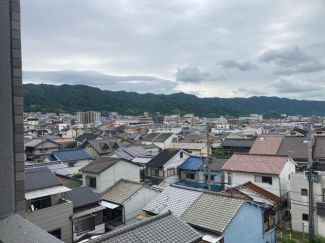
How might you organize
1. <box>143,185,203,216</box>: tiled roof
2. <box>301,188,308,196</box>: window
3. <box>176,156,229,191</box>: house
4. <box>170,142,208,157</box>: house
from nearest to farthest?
<box>143,185,203,216</box>: tiled roof → <box>301,188,308,196</box>: window → <box>176,156,229,191</box>: house → <box>170,142,208,157</box>: house

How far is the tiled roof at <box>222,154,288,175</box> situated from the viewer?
2112cm

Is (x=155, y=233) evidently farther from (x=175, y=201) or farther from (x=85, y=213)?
(x=85, y=213)

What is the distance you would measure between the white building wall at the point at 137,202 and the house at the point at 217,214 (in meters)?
4.54

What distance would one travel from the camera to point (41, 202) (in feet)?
48.6

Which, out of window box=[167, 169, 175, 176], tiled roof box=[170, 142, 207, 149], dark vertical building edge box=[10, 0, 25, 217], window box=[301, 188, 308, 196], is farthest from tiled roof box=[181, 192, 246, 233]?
tiled roof box=[170, 142, 207, 149]

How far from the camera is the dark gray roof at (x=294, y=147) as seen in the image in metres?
30.4

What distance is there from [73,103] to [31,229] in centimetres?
19198

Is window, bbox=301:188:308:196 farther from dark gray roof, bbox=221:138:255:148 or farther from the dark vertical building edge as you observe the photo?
dark gray roof, bbox=221:138:255:148

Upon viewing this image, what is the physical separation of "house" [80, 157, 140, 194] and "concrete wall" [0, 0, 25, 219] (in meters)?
17.5

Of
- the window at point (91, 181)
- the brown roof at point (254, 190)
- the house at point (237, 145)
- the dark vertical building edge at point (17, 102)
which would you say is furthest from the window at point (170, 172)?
the dark vertical building edge at point (17, 102)

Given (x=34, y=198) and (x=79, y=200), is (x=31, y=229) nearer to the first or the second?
(x=34, y=198)

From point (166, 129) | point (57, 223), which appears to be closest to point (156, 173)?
point (57, 223)

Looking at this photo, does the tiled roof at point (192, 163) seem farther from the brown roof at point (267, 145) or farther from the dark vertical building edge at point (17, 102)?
the dark vertical building edge at point (17, 102)

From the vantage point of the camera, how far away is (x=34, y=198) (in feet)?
45.4
